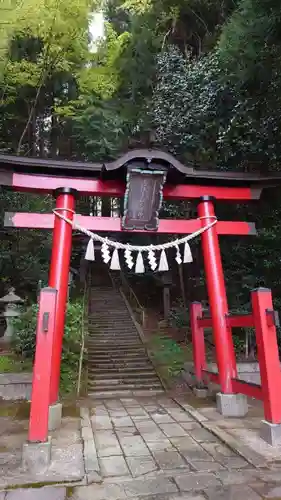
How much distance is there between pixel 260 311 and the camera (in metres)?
5.04

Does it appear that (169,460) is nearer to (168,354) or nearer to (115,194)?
(115,194)

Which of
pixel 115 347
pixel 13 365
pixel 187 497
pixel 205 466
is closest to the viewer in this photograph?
pixel 187 497

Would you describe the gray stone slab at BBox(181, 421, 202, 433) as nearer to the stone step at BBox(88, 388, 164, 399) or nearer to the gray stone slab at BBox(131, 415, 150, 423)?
the gray stone slab at BBox(131, 415, 150, 423)

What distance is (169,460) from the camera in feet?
13.5

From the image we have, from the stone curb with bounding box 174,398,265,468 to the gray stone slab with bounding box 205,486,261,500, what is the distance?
57 cm

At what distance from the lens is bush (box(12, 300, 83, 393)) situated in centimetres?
857

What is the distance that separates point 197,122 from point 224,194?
3756 millimetres

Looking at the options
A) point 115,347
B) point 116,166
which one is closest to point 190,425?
point 116,166

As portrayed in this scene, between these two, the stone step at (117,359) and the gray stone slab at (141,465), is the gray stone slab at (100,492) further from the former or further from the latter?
the stone step at (117,359)

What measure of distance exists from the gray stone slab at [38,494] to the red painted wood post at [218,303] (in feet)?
11.2

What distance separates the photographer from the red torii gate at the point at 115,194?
5977 mm

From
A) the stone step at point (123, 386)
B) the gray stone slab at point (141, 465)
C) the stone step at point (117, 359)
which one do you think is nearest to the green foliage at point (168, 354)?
the stone step at point (117, 359)

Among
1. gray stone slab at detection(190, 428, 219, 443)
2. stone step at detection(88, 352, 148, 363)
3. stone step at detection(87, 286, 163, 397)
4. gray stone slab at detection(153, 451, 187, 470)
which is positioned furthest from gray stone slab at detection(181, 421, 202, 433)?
stone step at detection(88, 352, 148, 363)

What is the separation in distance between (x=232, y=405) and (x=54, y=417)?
2.81 metres
